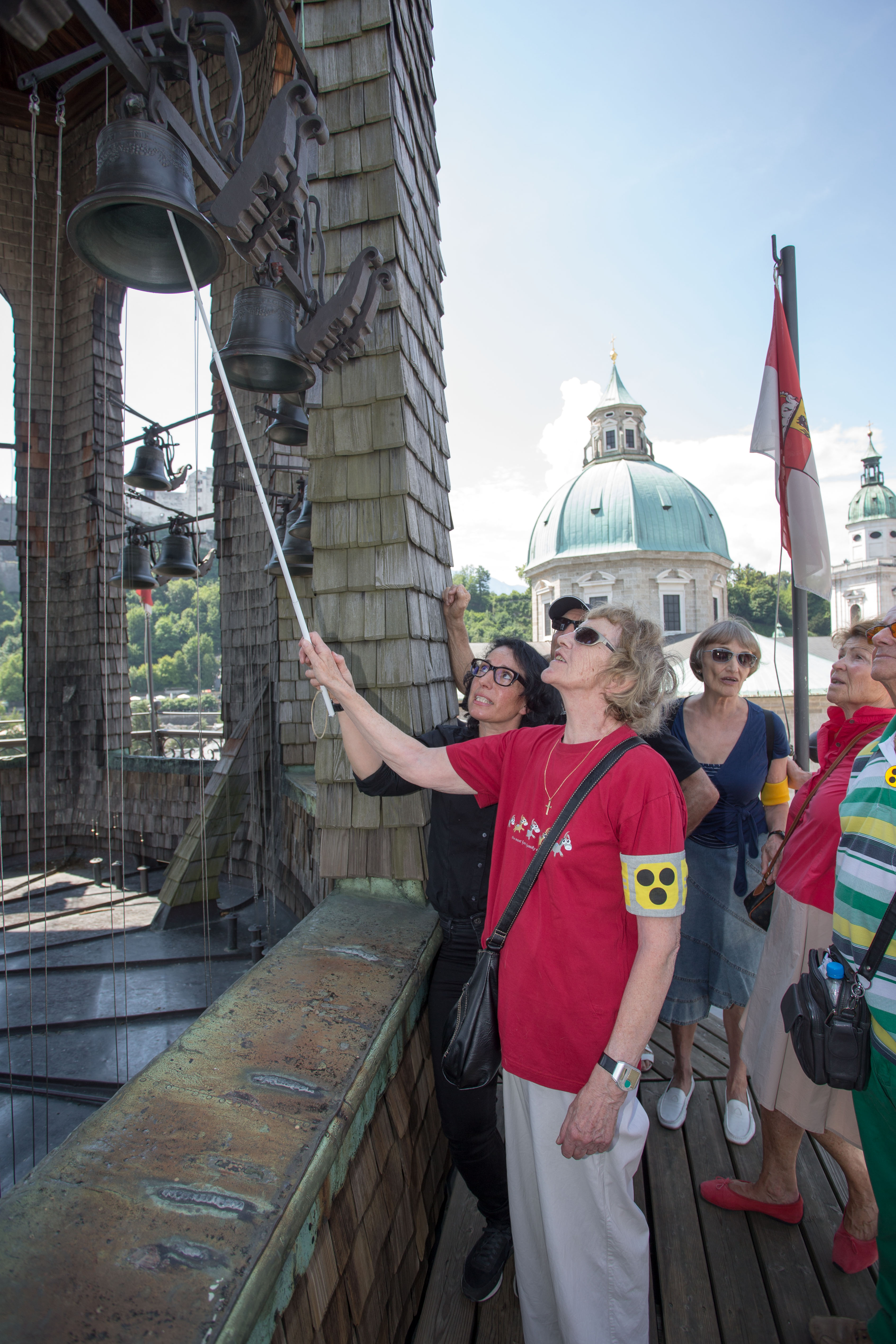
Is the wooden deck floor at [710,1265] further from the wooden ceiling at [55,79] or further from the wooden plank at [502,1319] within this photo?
the wooden ceiling at [55,79]

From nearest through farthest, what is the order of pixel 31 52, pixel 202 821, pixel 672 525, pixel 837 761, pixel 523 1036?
1. pixel 523 1036
2. pixel 837 761
3. pixel 202 821
4. pixel 31 52
5. pixel 672 525

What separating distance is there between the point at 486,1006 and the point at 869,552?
62.8 meters

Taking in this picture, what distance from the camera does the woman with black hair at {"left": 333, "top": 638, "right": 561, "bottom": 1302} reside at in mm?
1675

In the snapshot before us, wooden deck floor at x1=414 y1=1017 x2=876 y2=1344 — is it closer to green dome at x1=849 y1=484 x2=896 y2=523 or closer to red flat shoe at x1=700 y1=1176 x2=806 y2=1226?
red flat shoe at x1=700 y1=1176 x2=806 y2=1226

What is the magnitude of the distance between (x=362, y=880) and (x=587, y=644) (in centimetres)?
122

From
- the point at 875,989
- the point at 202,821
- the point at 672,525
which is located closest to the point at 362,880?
the point at 875,989

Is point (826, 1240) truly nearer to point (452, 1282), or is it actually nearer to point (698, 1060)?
point (698, 1060)

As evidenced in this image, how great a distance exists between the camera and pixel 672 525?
1294 inches

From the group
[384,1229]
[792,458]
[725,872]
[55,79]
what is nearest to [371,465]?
[725,872]

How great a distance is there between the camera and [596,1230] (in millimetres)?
1282

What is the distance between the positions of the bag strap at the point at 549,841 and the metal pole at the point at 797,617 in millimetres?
2690

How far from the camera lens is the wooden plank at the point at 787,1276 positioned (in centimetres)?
A: 158

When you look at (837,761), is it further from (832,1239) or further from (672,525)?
(672,525)

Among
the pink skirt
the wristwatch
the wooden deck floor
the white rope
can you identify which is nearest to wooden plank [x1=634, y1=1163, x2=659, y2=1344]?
the wooden deck floor
